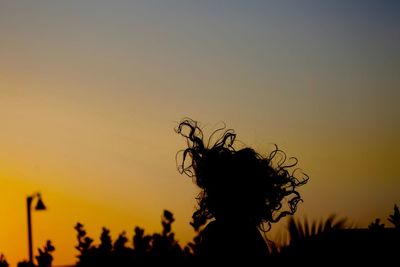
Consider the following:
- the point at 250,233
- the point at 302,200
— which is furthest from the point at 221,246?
the point at 302,200

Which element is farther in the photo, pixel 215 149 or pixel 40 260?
pixel 215 149

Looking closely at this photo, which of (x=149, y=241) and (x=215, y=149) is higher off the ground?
(x=215, y=149)

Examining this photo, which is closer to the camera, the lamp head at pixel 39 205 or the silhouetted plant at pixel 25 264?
the silhouetted plant at pixel 25 264

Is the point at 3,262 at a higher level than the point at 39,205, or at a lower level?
lower

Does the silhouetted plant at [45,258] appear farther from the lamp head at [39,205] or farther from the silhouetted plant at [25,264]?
the lamp head at [39,205]

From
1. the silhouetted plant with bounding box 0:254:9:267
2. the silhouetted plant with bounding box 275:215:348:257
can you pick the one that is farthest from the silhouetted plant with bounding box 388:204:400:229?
the silhouetted plant with bounding box 0:254:9:267

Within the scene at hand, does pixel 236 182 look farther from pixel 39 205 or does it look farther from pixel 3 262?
pixel 39 205

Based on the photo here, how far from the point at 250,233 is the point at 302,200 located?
1.83 metres

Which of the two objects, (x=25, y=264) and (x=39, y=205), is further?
(x=39, y=205)

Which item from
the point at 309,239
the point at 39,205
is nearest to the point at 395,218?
the point at 309,239

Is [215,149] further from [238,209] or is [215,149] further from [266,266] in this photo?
[266,266]

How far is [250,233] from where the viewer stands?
5535 millimetres

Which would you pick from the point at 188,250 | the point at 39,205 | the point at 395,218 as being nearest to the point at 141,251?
the point at 188,250

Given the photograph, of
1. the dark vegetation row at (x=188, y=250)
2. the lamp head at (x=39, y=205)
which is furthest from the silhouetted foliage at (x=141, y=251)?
the lamp head at (x=39, y=205)
